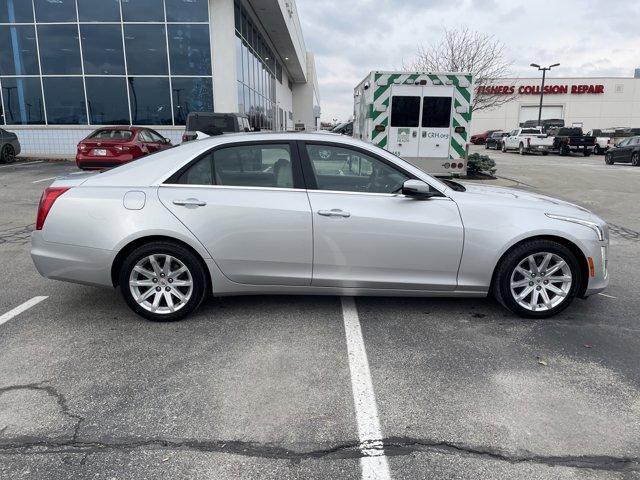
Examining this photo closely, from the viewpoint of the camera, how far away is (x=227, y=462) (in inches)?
101

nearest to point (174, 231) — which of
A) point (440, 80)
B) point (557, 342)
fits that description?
point (557, 342)

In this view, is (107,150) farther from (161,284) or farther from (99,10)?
(161,284)

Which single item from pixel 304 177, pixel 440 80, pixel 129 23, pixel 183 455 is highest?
pixel 129 23

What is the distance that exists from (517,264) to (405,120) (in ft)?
29.8

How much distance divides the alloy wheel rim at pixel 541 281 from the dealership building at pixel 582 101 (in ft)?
176

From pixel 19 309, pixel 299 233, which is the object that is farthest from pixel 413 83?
pixel 19 309

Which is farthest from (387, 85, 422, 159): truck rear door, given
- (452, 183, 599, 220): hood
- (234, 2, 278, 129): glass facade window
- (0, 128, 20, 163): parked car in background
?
(0, 128, 20, 163): parked car in background

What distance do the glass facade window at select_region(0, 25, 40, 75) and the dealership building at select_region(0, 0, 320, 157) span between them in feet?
0.12

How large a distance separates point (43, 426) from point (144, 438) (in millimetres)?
617

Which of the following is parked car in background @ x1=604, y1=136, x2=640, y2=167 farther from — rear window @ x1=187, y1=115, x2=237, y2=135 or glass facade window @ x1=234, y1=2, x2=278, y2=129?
rear window @ x1=187, y1=115, x2=237, y2=135

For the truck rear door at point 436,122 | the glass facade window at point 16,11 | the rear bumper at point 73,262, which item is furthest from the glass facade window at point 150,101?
the rear bumper at point 73,262

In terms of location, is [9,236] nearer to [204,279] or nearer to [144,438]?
[204,279]

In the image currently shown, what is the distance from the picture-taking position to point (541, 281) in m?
4.35

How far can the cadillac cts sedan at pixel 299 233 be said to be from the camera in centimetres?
412
